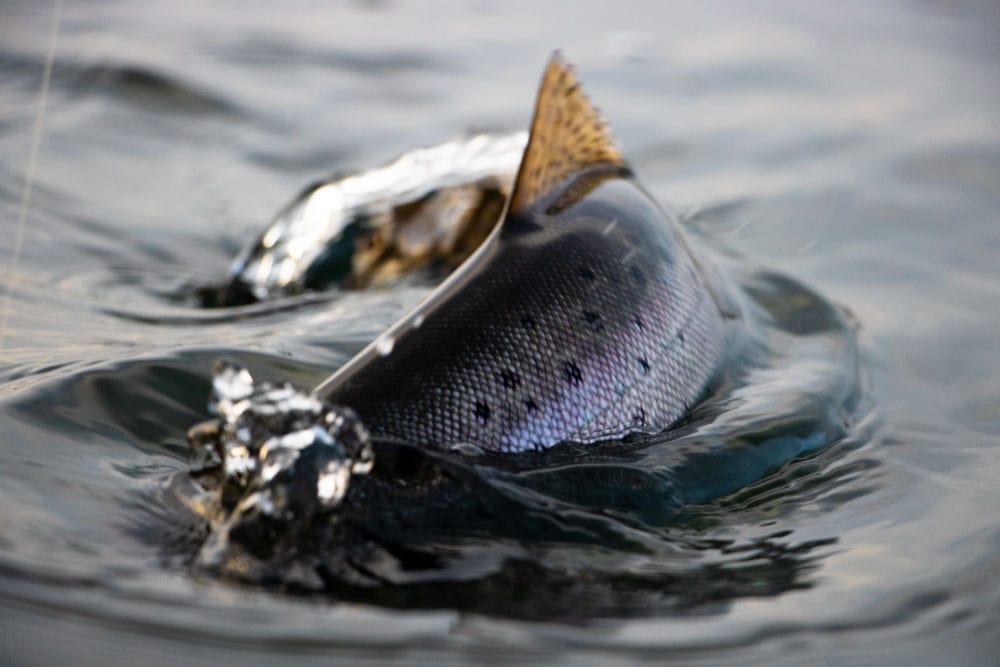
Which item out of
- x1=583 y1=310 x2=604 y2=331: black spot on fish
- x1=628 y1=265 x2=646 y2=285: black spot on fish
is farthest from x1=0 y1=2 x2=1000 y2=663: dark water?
x1=628 y1=265 x2=646 y2=285: black spot on fish

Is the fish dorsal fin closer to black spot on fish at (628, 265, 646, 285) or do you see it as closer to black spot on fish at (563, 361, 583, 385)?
black spot on fish at (628, 265, 646, 285)

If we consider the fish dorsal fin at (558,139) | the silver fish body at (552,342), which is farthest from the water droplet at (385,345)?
the fish dorsal fin at (558,139)

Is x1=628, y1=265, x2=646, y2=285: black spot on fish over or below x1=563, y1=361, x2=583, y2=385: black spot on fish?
over

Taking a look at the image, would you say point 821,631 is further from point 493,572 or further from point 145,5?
point 145,5

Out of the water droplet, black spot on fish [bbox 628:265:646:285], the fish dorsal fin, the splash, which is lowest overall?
the splash

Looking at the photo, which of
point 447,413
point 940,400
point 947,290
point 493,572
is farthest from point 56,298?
point 947,290

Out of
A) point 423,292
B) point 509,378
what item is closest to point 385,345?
point 509,378
